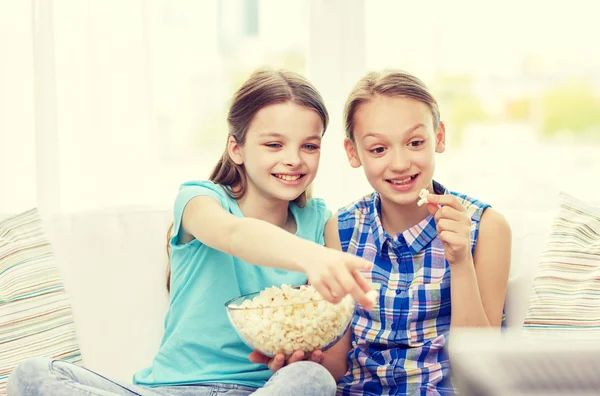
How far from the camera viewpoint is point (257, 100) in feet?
5.57

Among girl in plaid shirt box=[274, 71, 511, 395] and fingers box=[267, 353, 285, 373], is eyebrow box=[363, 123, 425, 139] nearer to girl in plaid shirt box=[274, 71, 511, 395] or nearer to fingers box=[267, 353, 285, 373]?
girl in plaid shirt box=[274, 71, 511, 395]

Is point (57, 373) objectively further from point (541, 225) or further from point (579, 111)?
point (579, 111)

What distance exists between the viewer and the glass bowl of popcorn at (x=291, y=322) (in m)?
1.33

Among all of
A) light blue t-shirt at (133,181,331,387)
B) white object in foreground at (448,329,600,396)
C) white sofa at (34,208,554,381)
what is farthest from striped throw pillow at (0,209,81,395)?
white object in foreground at (448,329,600,396)

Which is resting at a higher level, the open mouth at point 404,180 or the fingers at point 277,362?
the open mouth at point 404,180

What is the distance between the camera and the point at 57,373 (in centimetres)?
138

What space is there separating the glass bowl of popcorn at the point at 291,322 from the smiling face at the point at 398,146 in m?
0.34

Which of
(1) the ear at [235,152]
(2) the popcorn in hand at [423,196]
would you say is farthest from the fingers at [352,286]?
(1) the ear at [235,152]

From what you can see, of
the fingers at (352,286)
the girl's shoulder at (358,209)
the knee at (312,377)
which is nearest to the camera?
the fingers at (352,286)

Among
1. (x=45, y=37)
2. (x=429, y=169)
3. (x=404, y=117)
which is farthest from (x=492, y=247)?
(x=45, y=37)

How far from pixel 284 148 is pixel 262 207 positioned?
0.17 m

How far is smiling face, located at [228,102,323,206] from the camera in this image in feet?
5.43

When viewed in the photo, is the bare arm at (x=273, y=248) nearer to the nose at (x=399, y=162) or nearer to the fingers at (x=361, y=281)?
the fingers at (x=361, y=281)

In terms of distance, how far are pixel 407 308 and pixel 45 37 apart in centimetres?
146
